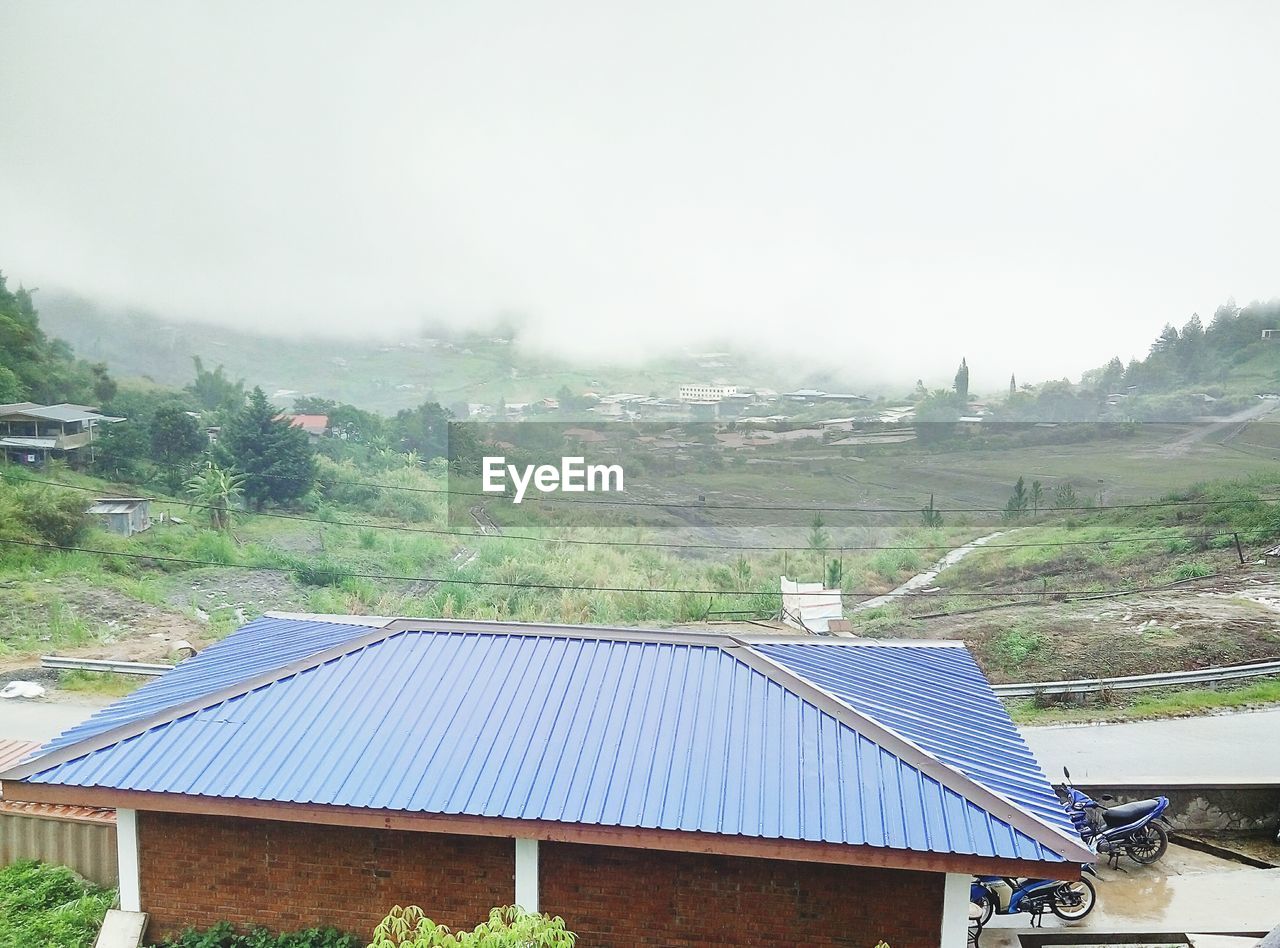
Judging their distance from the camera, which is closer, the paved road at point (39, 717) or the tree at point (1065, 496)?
the paved road at point (39, 717)

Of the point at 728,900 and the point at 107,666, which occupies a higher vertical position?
the point at 728,900

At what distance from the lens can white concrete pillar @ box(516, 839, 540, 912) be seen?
4031 mm

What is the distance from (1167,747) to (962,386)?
7225 millimetres

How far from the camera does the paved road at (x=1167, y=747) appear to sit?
870 cm

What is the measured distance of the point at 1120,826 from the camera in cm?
571

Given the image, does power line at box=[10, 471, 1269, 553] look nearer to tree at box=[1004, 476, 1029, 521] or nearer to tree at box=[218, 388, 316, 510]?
tree at box=[218, 388, 316, 510]

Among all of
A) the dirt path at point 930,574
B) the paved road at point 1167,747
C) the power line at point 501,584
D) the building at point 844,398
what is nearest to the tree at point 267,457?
the power line at point 501,584

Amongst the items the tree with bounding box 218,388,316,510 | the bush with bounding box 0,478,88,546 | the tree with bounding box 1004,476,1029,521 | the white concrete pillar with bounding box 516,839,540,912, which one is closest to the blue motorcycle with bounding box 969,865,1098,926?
the white concrete pillar with bounding box 516,839,540,912

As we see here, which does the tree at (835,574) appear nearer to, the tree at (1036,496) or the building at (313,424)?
the tree at (1036,496)

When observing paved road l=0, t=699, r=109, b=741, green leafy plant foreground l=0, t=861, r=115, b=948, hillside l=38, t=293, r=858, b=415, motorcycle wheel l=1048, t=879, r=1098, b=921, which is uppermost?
hillside l=38, t=293, r=858, b=415

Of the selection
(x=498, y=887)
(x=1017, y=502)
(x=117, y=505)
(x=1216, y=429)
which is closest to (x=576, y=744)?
(x=498, y=887)

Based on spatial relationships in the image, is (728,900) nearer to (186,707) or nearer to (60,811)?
(186,707)

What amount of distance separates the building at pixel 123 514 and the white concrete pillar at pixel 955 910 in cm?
1405

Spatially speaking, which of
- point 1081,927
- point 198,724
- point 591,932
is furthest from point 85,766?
point 1081,927
